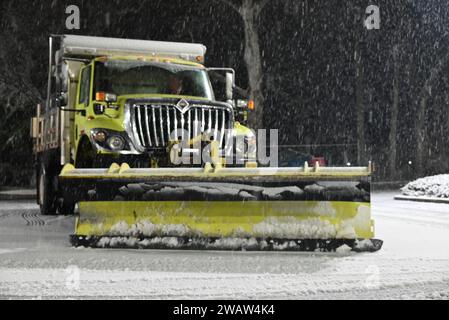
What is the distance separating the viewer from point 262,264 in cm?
764

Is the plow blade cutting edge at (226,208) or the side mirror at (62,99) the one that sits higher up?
the side mirror at (62,99)

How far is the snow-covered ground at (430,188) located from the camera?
18570mm

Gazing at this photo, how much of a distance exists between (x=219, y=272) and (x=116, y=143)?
304 centimetres

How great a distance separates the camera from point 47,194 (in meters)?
12.9

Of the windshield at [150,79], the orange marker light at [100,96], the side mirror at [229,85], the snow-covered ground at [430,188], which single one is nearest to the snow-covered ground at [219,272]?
the orange marker light at [100,96]

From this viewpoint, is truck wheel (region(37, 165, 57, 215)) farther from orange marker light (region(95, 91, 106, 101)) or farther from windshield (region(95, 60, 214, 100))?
orange marker light (region(95, 91, 106, 101))

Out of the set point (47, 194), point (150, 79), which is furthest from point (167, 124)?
point (47, 194)

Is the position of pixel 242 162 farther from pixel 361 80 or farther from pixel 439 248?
pixel 361 80

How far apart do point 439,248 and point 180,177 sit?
134 inches

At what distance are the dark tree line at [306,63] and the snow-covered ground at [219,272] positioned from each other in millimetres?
16253

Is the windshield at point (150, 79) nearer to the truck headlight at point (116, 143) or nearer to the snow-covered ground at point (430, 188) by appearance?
the truck headlight at point (116, 143)

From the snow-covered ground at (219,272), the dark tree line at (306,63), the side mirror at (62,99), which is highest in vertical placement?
the dark tree line at (306,63)

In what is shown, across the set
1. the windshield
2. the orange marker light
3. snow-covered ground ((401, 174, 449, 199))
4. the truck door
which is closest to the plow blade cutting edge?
the orange marker light

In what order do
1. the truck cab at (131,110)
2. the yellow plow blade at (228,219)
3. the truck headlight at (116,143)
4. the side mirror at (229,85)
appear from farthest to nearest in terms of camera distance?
the side mirror at (229,85) < the truck cab at (131,110) < the truck headlight at (116,143) < the yellow plow blade at (228,219)
